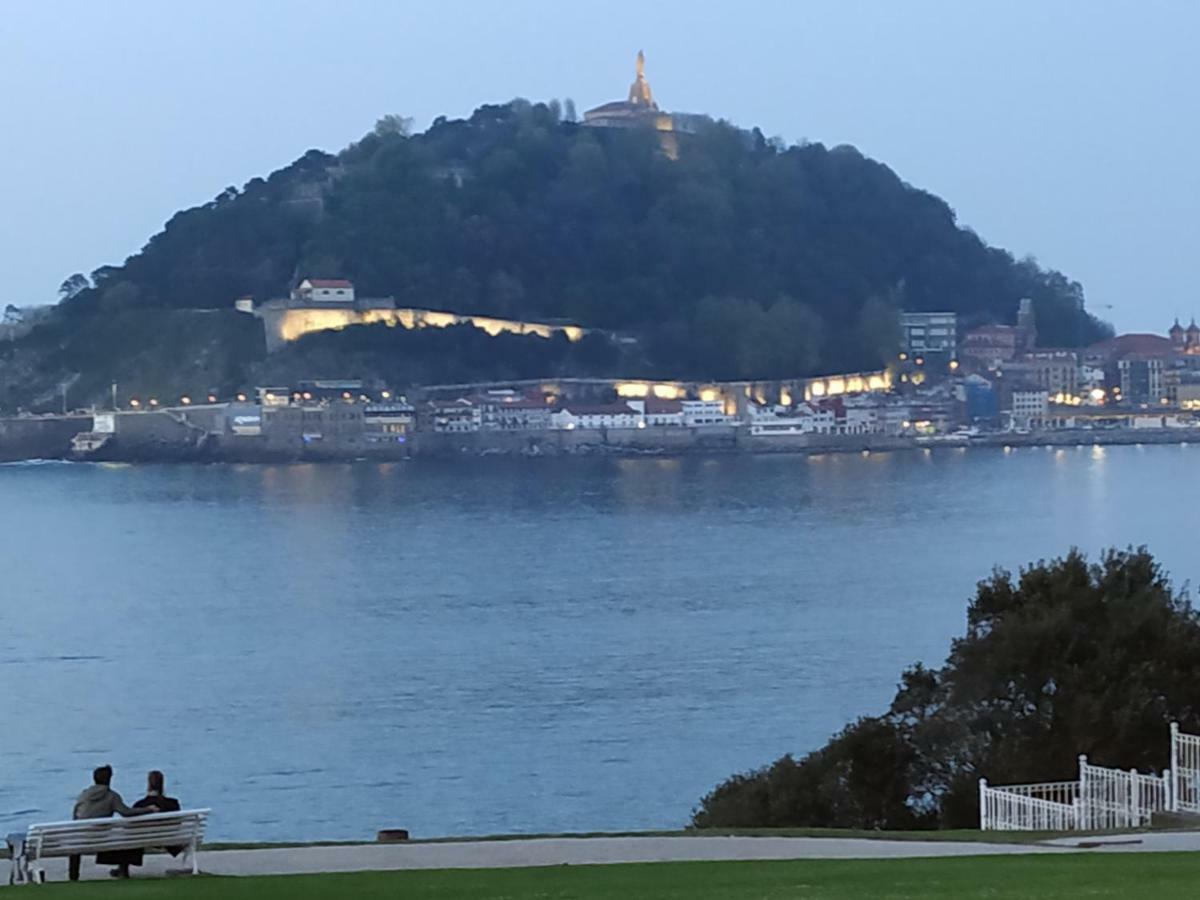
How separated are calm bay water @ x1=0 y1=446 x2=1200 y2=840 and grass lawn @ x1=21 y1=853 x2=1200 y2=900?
845 cm

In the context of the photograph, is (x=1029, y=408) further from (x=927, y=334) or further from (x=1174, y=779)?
(x=1174, y=779)

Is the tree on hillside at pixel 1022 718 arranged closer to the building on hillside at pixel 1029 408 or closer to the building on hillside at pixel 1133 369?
the building on hillside at pixel 1029 408

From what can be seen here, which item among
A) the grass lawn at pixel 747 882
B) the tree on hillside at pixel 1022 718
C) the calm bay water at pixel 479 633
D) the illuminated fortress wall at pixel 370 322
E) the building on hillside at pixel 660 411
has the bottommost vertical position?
the calm bay water at pixel 479 633

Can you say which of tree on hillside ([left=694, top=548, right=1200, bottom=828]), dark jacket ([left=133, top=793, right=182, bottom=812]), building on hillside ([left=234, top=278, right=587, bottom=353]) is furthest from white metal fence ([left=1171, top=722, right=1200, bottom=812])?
building on hillside ([left=234, top=278, right=587, bottom=353])

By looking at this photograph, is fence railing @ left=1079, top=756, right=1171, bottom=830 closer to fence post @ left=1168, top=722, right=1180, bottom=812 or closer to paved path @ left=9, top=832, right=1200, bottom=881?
fence post @ left=1168, top=722, right=1180, bottom=812

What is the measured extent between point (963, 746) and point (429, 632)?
16.3 metres

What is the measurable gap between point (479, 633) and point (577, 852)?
19395 millimetres

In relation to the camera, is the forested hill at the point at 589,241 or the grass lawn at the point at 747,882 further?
the forested hill at the point at 589,241

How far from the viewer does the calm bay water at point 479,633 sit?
15781 millimetres

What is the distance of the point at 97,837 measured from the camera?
5.36m

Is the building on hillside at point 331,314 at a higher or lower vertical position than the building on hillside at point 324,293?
lower

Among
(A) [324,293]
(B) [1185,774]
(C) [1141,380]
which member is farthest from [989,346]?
(B) [1185,774]

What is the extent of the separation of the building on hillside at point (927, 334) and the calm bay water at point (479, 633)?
29.8 metres

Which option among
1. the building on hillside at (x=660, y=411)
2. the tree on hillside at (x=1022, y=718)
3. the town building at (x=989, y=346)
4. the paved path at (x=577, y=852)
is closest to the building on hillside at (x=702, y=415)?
the building on hillside at (x=660, y=411)
